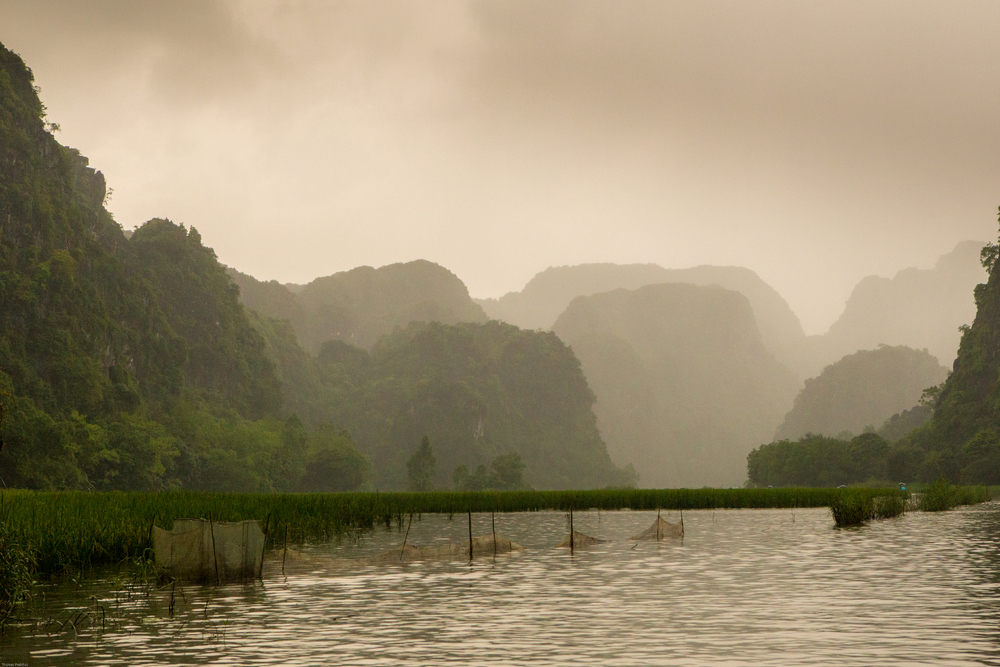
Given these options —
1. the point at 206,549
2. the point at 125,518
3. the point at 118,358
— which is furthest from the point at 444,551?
the point at 118,358

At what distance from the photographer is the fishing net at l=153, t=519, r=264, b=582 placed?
16.7 meters

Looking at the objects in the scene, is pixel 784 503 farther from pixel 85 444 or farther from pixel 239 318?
pixel 239 318

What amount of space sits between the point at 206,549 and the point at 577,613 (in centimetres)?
676

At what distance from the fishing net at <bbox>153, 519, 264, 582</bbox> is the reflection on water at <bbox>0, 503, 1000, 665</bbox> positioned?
15.8 inches

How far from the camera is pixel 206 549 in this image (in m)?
16.9

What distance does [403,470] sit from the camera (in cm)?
18000

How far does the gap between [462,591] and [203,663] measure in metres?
7.11

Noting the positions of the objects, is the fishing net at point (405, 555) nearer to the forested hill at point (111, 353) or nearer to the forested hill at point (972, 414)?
the forested hill at point (111, 353)

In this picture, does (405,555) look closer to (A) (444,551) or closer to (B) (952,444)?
(A) (444,551)

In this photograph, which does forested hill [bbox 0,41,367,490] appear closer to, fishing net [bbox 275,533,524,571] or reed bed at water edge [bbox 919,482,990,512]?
fishing net [bbox 275,533,524,571]

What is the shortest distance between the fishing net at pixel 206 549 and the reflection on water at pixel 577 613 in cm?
40

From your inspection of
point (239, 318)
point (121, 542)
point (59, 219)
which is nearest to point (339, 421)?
point (239, 318)

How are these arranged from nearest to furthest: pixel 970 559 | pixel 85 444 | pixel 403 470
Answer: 1. pixel 970 559
2. pixel 85 444
3. pixel 403 470

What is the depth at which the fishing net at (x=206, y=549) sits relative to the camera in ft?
54.9
